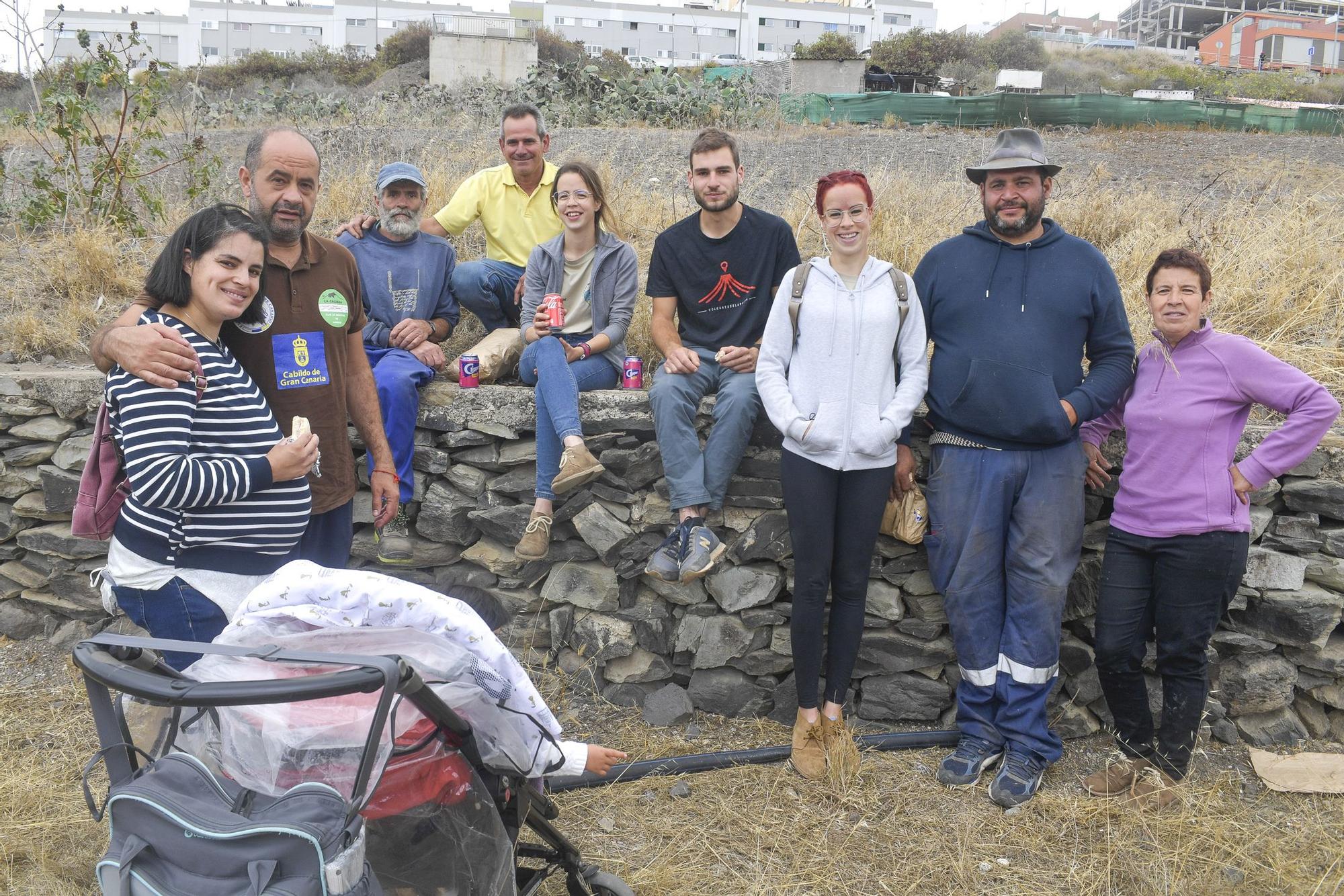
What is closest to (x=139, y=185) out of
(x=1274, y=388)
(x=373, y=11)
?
(x=1274, y=388)

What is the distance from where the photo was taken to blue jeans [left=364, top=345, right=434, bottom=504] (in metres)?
3.96

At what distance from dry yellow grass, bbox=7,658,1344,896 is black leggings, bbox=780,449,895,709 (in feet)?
1.46

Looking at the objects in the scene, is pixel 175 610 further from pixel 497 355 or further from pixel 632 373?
pixel 632 373

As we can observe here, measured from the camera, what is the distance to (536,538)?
3.94 m

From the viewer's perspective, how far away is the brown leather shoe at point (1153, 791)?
3.42 m

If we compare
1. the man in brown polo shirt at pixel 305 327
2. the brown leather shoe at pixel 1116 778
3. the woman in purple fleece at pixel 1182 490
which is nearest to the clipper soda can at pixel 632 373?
the man in brown polo shirt at pixel 305 327

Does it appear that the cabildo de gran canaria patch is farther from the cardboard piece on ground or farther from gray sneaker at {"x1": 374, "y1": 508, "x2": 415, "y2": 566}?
the cardboard piece on ground

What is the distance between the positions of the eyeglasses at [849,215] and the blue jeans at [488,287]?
1770mm

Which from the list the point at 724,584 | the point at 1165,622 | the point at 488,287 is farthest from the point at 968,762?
the point at 488,287

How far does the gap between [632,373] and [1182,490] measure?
218 cm

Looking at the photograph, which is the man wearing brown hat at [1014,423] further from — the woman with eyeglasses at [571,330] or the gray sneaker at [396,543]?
the gray sneaker at [396,543]

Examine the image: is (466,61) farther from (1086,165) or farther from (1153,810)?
(1153,810)

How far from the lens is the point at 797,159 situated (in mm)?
10961

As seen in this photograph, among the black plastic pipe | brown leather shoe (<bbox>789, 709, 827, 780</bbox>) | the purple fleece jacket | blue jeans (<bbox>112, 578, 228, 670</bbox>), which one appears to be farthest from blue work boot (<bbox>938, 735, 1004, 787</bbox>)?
blue jeans (<bbox>112, 578, 228, 670</bbox>)
